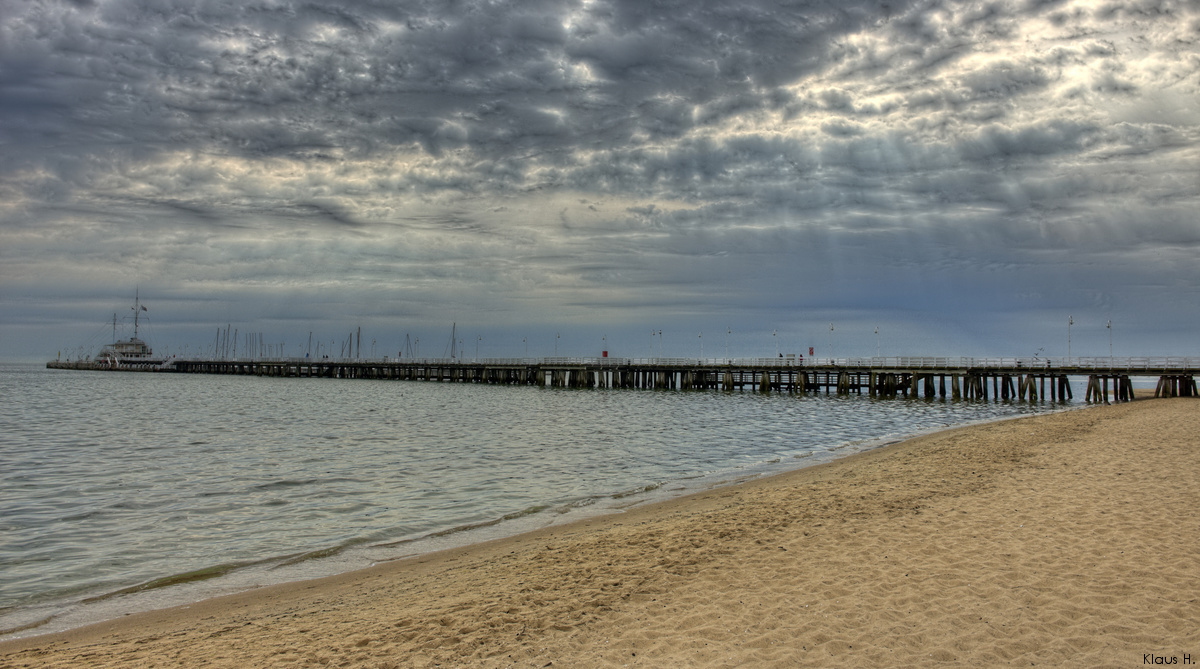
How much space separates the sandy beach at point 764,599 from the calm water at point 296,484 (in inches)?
64.4

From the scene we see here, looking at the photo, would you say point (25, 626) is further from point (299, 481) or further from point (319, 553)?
point (299, 481)

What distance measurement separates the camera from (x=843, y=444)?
24.7m

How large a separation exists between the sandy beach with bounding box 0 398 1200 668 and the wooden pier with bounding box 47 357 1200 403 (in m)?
47.1

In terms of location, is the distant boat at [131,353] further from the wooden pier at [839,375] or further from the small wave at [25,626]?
the small wave at [25,626]

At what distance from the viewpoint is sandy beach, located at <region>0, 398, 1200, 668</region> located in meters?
5.32

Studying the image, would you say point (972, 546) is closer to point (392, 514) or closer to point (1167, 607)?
point (1167, 607)

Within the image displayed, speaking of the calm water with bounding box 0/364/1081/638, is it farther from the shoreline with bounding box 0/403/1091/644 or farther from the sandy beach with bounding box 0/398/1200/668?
the sandy beach with bounding box 0/398/1200/668

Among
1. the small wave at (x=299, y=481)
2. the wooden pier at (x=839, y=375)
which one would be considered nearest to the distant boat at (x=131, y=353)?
the wooden pier at (x=839, y=375)

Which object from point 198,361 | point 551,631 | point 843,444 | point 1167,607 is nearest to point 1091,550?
point 1167,607

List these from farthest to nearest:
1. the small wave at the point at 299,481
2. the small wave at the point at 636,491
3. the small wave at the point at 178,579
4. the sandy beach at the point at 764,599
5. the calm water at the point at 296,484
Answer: the small wave at the point at 299,481, the small wave at the point at 636,491, the calm water at the point at 296,484, the small wave at the point at 178,579, the sandy beach at the point at 764,599

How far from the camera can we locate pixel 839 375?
63.0 meters

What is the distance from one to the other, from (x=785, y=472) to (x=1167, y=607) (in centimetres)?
1202

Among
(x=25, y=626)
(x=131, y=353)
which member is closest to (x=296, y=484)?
(x=25, y=626)

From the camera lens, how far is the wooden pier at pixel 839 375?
48.5 meters
